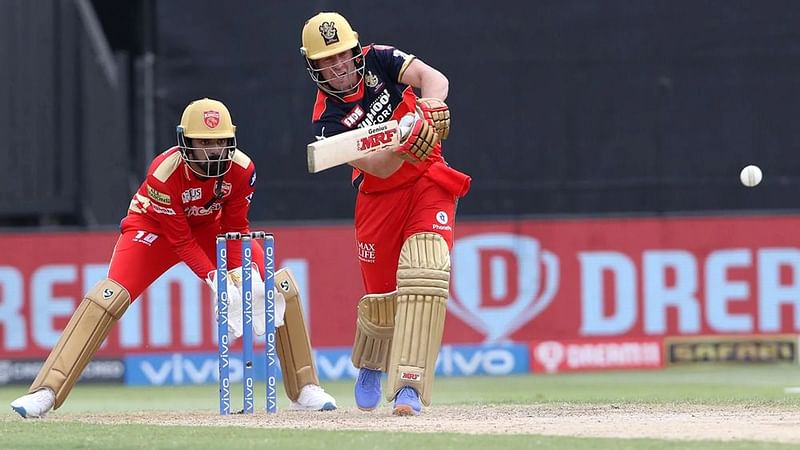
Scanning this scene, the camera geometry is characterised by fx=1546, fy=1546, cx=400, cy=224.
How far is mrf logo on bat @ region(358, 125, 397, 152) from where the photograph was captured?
646 cm

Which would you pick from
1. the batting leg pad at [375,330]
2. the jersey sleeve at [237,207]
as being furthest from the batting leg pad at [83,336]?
the batting leg pad at [375,330]

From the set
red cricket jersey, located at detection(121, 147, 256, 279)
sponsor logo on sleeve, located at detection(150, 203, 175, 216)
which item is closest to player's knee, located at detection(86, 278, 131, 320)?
red cricket jersey, located at detection(121, 147, 256, 279)

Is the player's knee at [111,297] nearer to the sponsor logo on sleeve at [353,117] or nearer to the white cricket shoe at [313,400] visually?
the white cricket shoe at [313,400]

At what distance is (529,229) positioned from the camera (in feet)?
40.4

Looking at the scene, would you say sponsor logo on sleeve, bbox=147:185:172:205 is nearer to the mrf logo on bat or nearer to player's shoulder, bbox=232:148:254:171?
player's shoulder, bbox=232:148:254:171

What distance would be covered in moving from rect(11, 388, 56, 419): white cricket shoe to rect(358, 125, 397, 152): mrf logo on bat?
1.88 m

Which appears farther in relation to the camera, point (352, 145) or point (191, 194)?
point (191, 194)

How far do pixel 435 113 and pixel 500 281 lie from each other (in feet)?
19.1

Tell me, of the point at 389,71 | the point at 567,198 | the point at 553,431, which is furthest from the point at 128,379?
the point at 553,431

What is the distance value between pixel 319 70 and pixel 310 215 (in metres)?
5.87

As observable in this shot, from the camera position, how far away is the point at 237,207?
7.29 metres

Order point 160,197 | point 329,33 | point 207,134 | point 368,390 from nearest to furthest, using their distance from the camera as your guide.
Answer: point 329,33 → point 207,134 → point 160,197 → point 368,390

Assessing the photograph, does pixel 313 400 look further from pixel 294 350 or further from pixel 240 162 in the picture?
pixel 240 162

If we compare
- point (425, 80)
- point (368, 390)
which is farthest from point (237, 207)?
point (425, 80)
